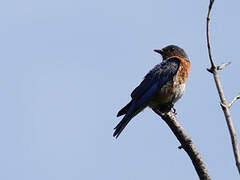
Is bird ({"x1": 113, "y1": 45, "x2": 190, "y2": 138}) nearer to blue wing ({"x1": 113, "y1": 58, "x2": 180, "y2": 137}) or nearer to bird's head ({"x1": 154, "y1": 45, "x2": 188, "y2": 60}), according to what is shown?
blue wing ({"x1": 113, "y1": 58, "x2": 180, "y2": 137})

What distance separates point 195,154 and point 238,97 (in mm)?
1067

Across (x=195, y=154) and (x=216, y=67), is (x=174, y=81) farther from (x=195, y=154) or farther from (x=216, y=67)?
(x=216, y=67)

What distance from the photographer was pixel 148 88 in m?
11.2

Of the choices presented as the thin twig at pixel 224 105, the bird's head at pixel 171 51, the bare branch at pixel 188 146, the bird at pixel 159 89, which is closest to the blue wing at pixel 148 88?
the bird at pixel 159 89

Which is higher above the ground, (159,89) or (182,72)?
(182,72)

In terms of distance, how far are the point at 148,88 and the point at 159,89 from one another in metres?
0.23

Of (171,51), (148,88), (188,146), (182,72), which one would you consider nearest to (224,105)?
(188,146)

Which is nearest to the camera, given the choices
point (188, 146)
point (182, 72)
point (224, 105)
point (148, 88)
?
point (224, 105)

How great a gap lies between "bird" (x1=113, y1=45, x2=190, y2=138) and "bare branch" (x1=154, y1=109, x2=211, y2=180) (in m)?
1.95

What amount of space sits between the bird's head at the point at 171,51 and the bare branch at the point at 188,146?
489cm

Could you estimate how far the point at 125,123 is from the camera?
1038cm

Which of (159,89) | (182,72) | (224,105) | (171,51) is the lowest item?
(224,105)

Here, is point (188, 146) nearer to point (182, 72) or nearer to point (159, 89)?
point (159, 89)

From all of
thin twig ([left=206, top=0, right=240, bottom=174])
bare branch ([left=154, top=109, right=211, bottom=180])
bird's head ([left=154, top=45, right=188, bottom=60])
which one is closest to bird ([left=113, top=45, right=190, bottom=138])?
bird's head ([left=154, top=45, right=188, bottom=60])
